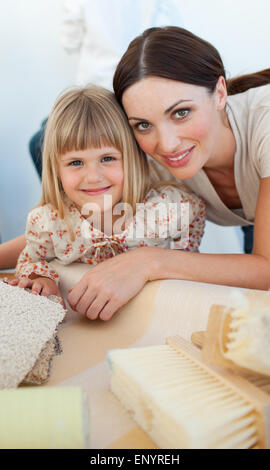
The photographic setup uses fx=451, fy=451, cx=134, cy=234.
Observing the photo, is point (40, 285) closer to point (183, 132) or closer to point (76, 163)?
point (76, 163)

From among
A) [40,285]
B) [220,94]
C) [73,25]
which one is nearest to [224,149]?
[220,94]

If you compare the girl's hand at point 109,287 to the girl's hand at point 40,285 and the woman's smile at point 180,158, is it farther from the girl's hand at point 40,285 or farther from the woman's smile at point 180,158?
the woman's smile at point 180,158

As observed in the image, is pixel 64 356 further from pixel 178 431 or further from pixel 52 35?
pixel 52 35

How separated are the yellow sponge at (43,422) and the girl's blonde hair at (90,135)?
573 millimetres

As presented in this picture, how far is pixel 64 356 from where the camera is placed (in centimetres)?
60

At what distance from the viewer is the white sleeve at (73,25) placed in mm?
1598

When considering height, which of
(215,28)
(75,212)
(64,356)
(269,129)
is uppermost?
(215,28)

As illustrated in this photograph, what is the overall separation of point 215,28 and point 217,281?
135cm

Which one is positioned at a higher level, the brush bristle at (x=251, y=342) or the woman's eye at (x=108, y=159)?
the woman's eye at (x=108, y=159)

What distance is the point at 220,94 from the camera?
0.90 meters

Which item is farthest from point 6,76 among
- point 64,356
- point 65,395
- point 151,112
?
point 65,395

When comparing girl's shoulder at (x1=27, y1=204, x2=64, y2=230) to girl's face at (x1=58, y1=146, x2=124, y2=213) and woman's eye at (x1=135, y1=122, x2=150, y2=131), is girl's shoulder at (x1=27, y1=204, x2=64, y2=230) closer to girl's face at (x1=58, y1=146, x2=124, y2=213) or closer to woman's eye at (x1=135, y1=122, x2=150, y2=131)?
girl's face at (x1=58, y1=146, x2=124, y2=213)

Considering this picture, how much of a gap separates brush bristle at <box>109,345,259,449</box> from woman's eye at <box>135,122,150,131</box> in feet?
1.62

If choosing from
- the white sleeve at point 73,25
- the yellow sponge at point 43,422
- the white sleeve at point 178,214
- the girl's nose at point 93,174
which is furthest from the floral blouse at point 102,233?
the white sleeve at point 73,25
